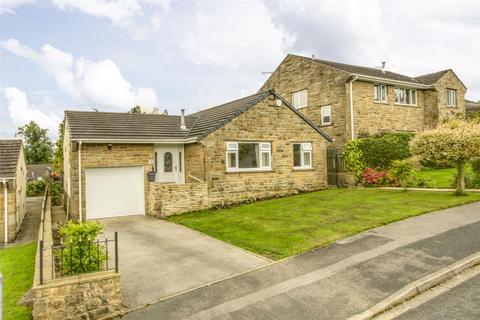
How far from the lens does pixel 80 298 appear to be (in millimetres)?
5617

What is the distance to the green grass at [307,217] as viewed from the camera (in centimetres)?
909

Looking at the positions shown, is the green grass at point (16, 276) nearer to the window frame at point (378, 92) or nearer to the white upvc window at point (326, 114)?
the white upvc window at point (326, 114)

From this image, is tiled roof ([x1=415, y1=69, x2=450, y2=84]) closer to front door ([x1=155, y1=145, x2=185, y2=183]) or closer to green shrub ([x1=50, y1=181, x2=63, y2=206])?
front door ([x1=155, y1=145, x2=185, y2=183])

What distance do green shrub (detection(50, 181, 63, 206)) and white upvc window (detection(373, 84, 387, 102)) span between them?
23.7m

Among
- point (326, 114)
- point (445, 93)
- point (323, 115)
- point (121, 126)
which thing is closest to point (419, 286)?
point (121, 126)

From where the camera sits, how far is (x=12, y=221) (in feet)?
44.6

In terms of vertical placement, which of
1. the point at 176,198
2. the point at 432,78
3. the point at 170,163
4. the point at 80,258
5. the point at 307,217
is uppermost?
the point at 432,78

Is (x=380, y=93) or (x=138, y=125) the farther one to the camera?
(x=380, y=93)

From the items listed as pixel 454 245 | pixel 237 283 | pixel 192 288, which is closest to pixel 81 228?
pixel 192 288

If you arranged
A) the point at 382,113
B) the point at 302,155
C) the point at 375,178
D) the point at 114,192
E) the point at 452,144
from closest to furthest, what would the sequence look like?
the point at 452,144
the point at 114,192
the point at 375,178
the point at 302,155
the point at 382,113

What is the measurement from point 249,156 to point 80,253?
1126cm

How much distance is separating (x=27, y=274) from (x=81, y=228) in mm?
4006

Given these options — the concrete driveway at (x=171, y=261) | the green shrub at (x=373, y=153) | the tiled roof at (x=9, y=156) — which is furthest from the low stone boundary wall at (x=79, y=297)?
the green shrub at (x=373, y=153)

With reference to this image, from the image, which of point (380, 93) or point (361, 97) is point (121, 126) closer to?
point (361, 97)
